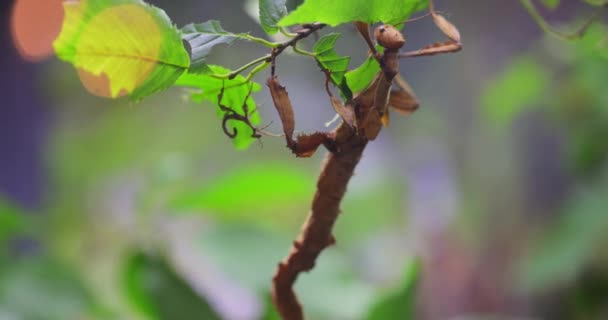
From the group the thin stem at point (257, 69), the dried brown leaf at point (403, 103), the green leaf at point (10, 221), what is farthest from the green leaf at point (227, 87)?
the green leaf at point (10, 221)

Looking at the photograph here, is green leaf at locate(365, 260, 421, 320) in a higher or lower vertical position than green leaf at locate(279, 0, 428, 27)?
lower

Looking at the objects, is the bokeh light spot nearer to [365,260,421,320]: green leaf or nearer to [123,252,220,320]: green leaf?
[123,252,220,320]: green leaf

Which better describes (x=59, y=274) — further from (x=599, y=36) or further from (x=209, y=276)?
(x=599, y=36)

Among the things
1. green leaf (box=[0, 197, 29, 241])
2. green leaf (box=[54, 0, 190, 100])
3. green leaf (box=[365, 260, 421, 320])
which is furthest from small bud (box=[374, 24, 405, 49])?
green leaf (box=[0, 197, 29, 241])

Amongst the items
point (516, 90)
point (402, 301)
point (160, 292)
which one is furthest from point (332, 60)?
point (516, 90)

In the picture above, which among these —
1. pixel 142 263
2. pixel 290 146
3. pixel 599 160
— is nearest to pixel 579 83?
pixel 599 160

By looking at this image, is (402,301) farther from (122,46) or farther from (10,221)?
(10,221)
